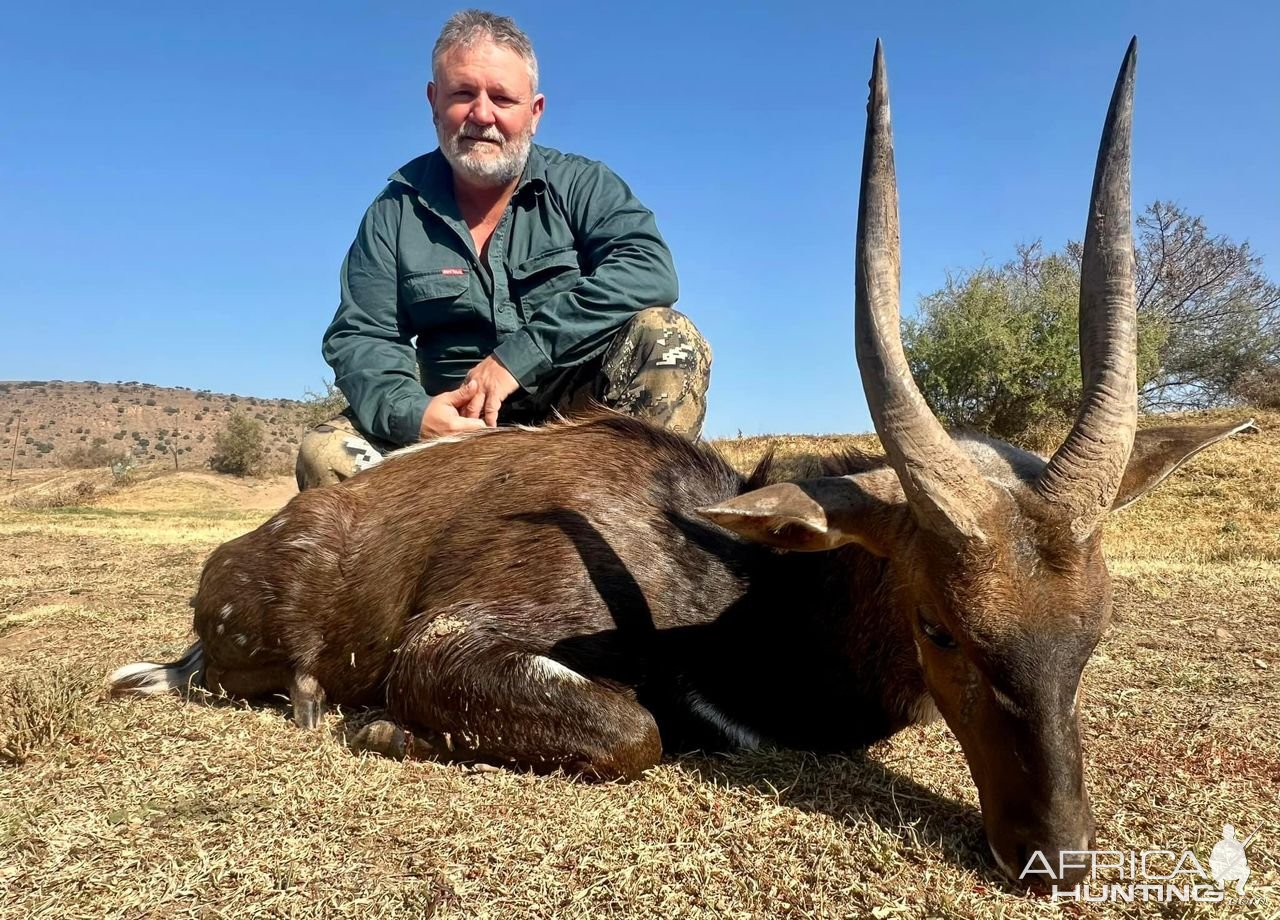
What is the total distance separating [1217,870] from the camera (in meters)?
2.42

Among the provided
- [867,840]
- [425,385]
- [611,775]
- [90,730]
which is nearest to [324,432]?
[425,385]

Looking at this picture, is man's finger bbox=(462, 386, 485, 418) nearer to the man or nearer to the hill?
the man

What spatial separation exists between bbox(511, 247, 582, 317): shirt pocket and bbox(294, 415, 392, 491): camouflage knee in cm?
133

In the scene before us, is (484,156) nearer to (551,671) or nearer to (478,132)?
(478,132)

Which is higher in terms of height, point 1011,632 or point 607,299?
point 607,299

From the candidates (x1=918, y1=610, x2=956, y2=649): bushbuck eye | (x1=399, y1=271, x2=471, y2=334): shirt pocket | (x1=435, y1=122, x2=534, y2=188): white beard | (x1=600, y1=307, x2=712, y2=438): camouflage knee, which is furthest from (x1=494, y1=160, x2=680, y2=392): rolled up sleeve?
(x1=918, y1=610, x2=956, y2=649): bushbuck eye

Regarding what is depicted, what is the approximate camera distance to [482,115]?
18.8ft

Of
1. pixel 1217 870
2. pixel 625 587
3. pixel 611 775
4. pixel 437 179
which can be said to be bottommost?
→ pixel 611 775

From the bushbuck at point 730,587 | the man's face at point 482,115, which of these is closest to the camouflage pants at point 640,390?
the bushbuck at point 730,587

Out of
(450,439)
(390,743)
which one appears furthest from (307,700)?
(450,439)

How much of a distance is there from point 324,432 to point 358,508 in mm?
1428

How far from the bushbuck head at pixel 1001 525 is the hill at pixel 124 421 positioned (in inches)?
2195

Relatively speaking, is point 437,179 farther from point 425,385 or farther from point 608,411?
point 608,411

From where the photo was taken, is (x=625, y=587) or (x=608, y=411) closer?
(x=625, y=587)
